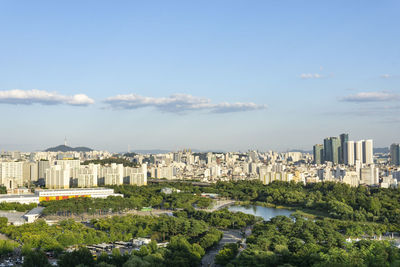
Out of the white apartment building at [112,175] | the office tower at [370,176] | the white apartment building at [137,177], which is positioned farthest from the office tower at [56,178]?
the office tower at [370,176]

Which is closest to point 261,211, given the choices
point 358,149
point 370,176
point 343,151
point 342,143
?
point 370,176

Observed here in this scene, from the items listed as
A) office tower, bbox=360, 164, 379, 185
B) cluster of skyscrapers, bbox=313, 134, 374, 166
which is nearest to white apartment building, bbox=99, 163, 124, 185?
office tower, bbox=360, 164, 379, 185

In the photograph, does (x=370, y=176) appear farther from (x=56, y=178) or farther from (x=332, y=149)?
(x=56, y=178)

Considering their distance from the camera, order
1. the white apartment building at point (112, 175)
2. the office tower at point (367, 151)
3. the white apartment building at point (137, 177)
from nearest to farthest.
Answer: the white apartment building at point (112, 175) → the white apartment building at point (137, 177) → the office tower at point (367, 151)

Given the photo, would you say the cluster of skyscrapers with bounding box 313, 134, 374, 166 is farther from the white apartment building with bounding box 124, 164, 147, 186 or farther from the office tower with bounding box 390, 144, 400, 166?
the white apartment building with bounding box 124, 164, 147, 186

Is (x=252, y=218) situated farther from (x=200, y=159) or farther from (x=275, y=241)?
(x=200, y=159)

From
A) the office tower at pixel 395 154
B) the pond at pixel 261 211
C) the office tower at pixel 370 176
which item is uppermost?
the office tower at pixel 395 154

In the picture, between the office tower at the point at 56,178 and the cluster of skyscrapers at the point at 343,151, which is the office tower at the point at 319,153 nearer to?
the cluster of skyscrapers at the point at 343,151

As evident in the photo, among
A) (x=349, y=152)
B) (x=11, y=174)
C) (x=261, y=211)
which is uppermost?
(x=349, y=152)

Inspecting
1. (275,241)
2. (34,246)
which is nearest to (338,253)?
(275,241)
